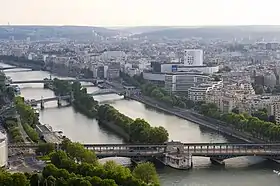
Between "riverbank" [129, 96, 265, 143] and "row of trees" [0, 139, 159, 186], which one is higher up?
"row of trees" [0, 139, 159, 186]

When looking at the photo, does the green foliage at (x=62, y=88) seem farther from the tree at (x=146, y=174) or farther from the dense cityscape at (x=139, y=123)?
the tree at (x=146, y=174)

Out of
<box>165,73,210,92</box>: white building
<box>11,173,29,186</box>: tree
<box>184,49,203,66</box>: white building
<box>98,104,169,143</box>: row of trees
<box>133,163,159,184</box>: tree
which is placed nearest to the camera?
<box>11,173,29,186</box>: tree

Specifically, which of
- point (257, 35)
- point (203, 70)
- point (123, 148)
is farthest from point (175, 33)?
point (123, 148)

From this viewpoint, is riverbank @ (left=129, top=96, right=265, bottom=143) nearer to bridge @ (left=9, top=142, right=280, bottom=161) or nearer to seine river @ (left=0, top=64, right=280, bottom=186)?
seine river @ (left=0, top=64, right=280, bottom=186)

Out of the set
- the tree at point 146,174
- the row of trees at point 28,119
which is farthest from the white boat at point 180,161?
the row of trees at point 28,119

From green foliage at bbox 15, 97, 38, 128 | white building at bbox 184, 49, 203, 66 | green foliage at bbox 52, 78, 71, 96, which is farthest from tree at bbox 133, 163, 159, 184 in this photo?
white building at bbox 184, 49, 203, 66

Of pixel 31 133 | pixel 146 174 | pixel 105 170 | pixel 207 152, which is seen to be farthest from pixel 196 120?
pixel 105 170
